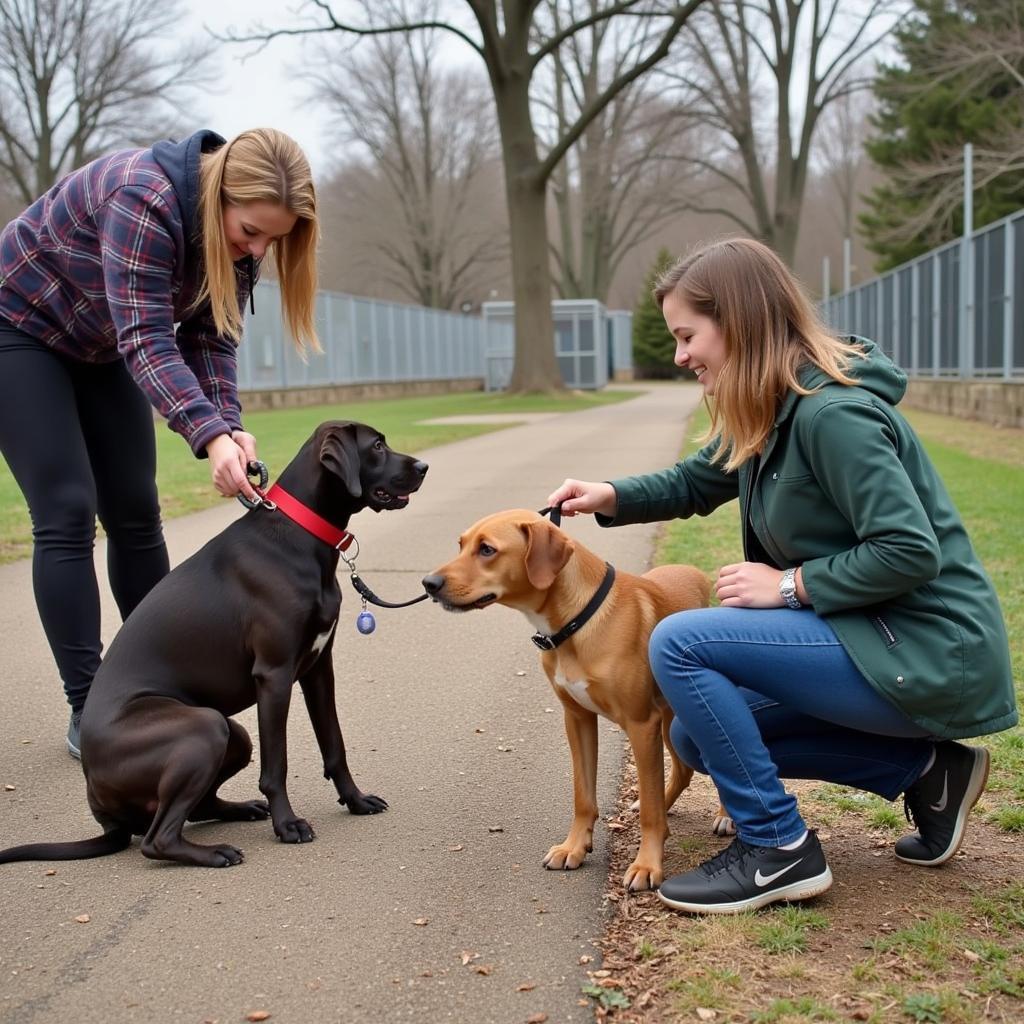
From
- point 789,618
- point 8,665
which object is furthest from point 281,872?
point 8,665

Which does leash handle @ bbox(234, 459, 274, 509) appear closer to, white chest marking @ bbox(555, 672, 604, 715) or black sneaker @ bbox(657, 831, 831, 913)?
white chest marking @ bbox(555, 672, 604, 715)

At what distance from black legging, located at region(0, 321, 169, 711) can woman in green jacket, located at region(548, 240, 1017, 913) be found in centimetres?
233

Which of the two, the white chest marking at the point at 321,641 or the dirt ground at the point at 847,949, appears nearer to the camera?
the dirt ground at the point at 847,949

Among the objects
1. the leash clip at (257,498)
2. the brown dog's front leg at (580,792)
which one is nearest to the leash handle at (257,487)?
the leash clip at (257,498)

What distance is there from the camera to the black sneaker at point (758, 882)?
310cm

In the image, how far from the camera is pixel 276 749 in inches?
144

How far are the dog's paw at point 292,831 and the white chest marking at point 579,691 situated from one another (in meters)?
0.95

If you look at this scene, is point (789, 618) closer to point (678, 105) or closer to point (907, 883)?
point (907, 883)

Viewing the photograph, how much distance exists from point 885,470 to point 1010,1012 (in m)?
1.28

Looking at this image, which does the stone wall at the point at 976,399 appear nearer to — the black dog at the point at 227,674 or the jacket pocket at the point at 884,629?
the black dog at the point at 227,674

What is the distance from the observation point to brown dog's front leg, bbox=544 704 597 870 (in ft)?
11.4

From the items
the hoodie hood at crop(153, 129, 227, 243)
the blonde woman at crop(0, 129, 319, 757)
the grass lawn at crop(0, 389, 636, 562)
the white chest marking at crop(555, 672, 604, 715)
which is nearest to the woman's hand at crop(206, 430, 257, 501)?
the blonde woman at crop(0, 129, 319, 757)

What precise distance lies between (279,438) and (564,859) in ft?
53.1

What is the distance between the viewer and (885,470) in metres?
2.96
